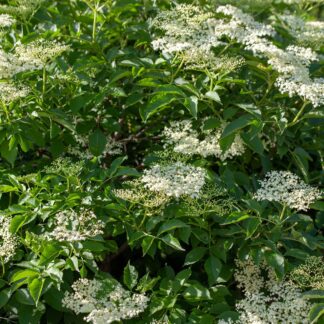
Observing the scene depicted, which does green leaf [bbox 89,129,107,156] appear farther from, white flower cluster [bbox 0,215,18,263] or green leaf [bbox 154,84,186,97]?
white flower cluster [bbox 0,215,18,263]

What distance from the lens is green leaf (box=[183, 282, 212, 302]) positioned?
8.56ft

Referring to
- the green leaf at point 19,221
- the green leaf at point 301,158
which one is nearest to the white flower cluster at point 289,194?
the green leaf at point 301,158

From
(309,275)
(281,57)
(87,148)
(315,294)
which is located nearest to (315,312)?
(315,294)

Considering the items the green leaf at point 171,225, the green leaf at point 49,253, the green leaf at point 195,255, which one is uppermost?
the green leaf at point 171,225

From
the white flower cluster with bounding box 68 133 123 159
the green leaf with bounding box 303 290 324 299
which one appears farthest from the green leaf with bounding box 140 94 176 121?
the green leaf with bounding box 303 290 324 299

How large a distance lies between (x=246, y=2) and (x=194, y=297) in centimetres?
182

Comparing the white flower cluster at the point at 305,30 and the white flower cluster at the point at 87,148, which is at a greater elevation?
the white flower cluster at the point at 305,30

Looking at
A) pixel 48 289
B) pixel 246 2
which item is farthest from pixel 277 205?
pixel 246 2

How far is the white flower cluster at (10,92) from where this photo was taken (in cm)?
284

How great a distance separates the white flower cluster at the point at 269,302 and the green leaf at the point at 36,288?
810 mm

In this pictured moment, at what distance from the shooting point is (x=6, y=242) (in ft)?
8.48

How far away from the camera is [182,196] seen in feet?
8.92

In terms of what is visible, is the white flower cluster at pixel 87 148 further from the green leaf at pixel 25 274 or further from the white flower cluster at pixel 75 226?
the green leaf at pixel 25 274

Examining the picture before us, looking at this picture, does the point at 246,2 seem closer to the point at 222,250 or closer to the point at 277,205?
the point at 277,205
